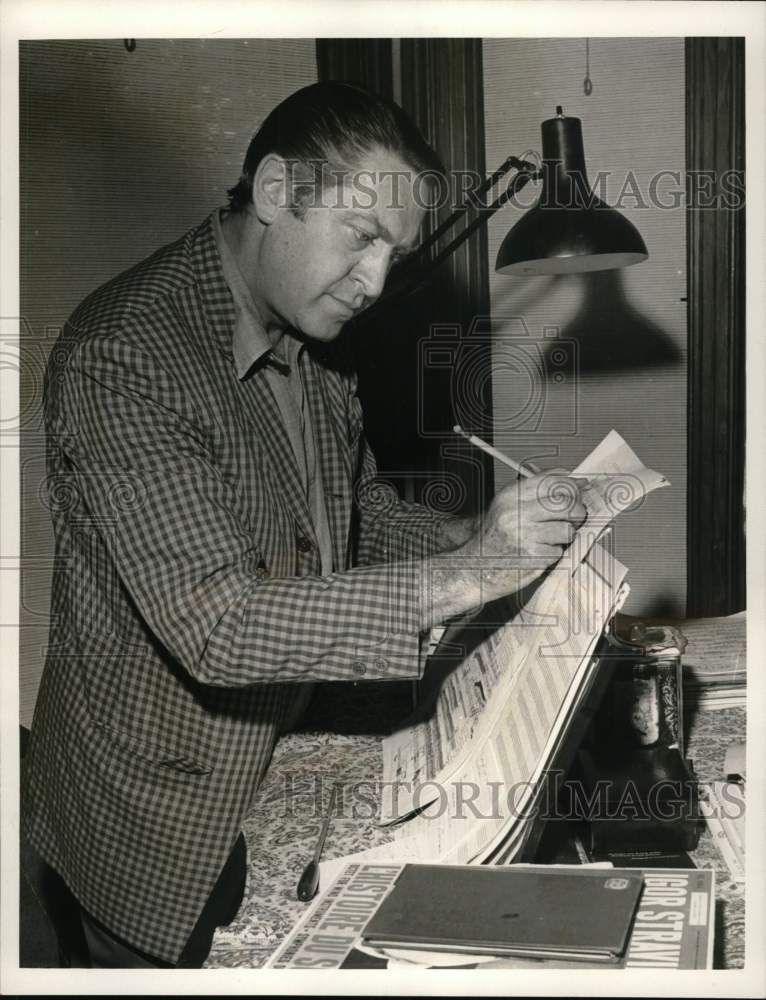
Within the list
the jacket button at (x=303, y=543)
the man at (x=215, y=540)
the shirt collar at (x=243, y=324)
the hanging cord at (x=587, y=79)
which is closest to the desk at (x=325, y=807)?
the man at (x=215, y=540)

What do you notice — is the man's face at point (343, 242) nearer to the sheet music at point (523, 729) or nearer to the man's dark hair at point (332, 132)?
the man's dark hair at point (332, 132)

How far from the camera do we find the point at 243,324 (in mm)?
1316

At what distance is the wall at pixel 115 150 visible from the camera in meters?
1.36

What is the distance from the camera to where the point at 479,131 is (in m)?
1.39

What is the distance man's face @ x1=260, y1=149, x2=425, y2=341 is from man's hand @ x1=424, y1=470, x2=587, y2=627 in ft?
1.12

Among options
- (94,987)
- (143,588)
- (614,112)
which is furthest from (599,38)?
(94,987)

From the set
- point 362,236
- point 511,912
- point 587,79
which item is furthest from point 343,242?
point 511,912

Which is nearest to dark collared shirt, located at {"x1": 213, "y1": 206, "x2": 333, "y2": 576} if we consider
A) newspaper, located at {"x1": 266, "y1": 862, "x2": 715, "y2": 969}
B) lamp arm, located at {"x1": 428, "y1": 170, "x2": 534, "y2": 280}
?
lamp arm, located at {"x1": 428, "y1": 170, "x2": 534, "y2": 280}

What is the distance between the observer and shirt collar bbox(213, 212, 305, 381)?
1.31 meters

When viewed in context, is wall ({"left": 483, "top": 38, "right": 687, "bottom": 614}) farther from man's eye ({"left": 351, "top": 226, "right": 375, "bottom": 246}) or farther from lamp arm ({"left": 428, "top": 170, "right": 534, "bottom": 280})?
man's eye ({"left": 351, "top": 226, "right": 375, "bottom": 246})

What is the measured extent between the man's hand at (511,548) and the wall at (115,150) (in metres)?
0.54

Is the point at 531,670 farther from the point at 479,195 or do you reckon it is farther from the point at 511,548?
the point at 479,195

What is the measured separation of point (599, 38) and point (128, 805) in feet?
3.86

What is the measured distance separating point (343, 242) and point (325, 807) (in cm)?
71
